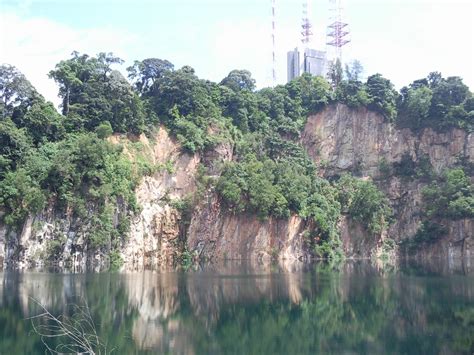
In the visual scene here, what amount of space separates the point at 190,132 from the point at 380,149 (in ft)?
84.3

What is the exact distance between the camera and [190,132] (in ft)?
191

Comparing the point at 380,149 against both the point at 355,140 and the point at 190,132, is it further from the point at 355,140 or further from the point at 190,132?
the point at 190,132

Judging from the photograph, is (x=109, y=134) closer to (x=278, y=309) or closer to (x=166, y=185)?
(x=166, y=185)

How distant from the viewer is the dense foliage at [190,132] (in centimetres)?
4434

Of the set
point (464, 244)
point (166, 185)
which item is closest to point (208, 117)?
point (166, 185)

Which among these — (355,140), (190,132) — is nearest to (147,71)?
(190,132)

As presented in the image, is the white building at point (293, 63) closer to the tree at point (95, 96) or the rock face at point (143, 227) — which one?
the rock face at point (143, 227)

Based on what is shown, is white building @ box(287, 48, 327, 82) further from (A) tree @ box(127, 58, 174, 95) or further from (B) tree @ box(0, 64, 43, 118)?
(B) tree @ box(0, 64, 43, 118)

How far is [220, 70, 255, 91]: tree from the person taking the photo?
2734 inches

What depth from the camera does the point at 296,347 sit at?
1731cm

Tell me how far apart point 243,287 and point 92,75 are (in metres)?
31.4

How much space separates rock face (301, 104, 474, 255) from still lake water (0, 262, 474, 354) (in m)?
34.8

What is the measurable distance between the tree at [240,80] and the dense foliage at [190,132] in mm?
156

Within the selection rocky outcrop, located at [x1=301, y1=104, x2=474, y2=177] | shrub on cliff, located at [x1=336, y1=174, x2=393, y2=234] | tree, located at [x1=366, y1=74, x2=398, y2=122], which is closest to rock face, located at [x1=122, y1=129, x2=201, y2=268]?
shrub on cliff, located at [x1=336, y1=174, x2=393, y2=234]
